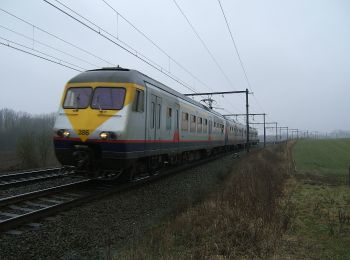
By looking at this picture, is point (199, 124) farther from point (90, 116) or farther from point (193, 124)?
point (90, 116)

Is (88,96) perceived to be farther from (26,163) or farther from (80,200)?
(26,163)

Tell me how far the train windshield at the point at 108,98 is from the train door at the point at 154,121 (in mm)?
1604

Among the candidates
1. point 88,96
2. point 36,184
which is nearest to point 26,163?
point 36,184

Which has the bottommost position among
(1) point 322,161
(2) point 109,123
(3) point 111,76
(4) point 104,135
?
(1) point 322,161

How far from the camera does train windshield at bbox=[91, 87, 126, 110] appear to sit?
10906mm

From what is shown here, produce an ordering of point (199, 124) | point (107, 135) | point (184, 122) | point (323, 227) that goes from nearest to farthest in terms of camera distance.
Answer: point (323, 227)
point (107, 135)
point (184, 122)
point (199, 124)

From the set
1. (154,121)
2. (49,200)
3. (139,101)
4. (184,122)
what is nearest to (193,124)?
(184,122)

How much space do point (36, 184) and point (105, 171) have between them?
266cm

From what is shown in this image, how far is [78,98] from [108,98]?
3.22 ft

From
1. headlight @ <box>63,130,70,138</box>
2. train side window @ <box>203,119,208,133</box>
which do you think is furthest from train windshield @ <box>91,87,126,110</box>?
train side window @ <box>203,119,208,133</box>

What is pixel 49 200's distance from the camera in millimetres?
9414

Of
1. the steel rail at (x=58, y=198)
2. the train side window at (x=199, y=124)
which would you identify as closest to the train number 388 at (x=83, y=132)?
the steel rail at (x=58, y=198)

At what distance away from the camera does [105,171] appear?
1107cm

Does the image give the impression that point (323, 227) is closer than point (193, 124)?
Yes
